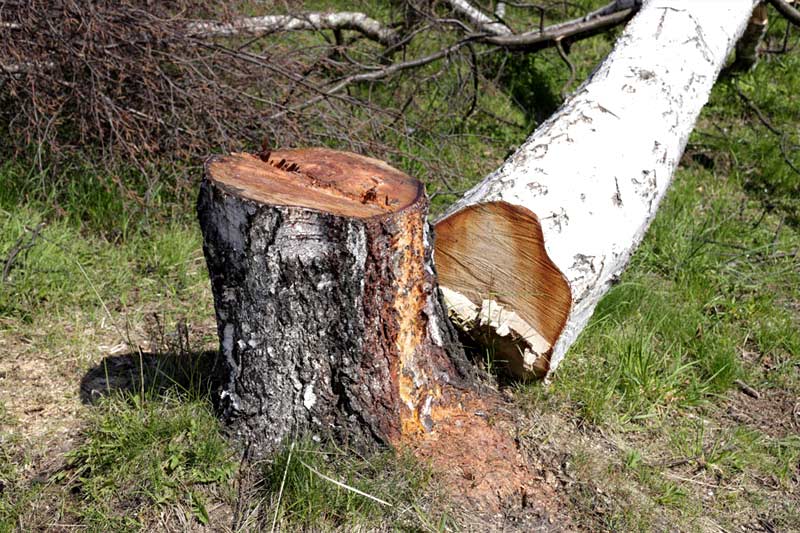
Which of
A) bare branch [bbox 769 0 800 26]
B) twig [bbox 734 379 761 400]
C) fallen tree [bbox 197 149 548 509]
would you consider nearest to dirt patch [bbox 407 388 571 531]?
fallen tree [bbox 197 149 548 509]

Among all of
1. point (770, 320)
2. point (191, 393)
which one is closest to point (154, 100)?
point (191, 393)

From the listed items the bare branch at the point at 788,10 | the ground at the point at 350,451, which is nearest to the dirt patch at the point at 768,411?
the ground at the point at 350,451

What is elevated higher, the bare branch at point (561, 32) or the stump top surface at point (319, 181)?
the bare branch at point (561, 32)

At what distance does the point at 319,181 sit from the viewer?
8.75 ft

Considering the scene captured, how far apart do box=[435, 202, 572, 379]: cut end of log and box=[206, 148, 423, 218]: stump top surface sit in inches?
15.4

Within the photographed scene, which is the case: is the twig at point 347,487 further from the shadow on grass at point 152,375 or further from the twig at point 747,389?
the twig at point 747,389

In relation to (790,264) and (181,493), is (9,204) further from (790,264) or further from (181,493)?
(790,264)

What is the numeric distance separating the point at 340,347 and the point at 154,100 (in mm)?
2206

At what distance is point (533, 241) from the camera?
9.54 ft

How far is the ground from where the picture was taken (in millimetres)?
2543

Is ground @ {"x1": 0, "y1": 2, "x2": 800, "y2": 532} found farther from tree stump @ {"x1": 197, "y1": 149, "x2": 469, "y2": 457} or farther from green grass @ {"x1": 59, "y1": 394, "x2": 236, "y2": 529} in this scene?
tree stump @ {"x1": 197, "y1": 149, "x2": 469, "y2": 457}

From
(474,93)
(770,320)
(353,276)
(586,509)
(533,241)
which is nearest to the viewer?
(353,276)

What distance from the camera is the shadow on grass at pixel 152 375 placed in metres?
2.90

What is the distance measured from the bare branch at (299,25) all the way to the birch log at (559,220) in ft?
6.45
